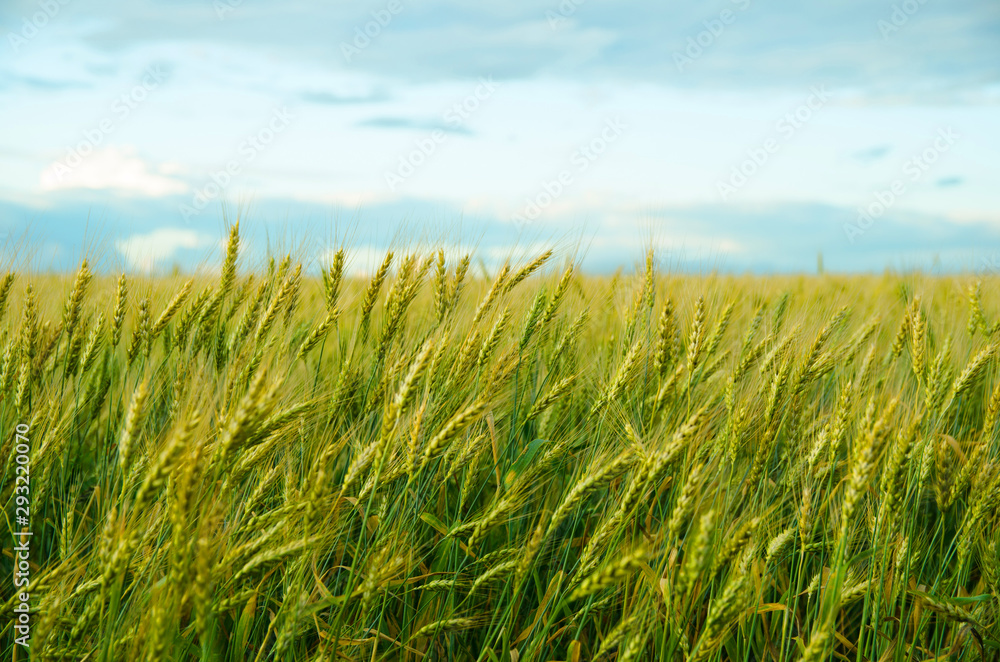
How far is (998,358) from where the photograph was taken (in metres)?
2.81

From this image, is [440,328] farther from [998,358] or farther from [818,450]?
[998,358]

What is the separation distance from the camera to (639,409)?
2.07 m

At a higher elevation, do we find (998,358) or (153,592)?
(998,358)

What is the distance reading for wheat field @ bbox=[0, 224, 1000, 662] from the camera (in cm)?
130

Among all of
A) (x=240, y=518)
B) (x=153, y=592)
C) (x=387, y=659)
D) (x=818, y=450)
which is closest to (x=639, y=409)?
(x=818, y=450)

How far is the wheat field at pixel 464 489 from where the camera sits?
4.28ft

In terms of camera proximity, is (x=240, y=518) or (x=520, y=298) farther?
(x=520, y=298)

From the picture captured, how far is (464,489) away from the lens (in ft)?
5.62

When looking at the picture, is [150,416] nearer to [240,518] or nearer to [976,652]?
[240,518]

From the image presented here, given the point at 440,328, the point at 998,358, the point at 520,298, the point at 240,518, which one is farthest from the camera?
the point at 998,358

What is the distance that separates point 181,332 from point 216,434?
880 mm

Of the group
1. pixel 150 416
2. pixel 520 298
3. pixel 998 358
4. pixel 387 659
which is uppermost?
pixel 520 298

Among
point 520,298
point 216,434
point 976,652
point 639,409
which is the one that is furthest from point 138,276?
point 976,652

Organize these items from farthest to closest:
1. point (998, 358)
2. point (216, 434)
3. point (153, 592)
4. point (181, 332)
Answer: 1. point (998, 358)
2. point (181, 332)
3. point (216, 434)
4. point (153, 592)
